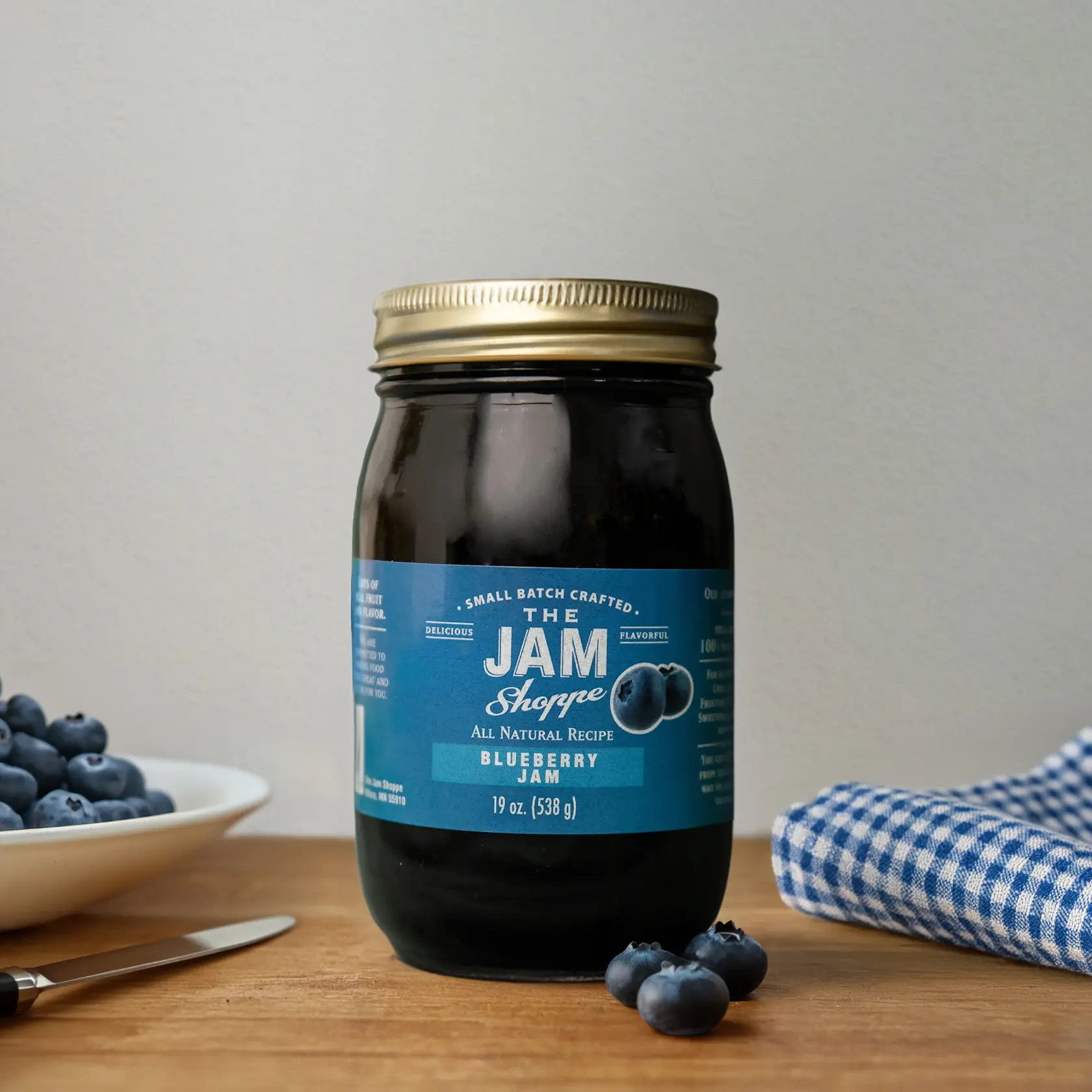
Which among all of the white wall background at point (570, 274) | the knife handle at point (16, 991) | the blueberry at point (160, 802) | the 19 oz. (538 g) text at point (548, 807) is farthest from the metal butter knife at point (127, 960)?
the white wall background at point (570, 274)

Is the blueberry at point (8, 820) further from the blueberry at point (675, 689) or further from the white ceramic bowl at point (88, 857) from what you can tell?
the blueberry at point (675, 689)

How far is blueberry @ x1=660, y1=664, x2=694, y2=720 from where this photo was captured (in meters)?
0.69

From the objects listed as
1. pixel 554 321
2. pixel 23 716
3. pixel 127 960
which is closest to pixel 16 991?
pixel 127 960

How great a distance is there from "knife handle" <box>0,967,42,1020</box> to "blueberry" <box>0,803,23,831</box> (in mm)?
136

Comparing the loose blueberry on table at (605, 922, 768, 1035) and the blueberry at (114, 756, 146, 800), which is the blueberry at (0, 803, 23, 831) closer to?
the blueberry at (114, 756, 146, 800)

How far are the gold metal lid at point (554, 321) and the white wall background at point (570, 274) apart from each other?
0.40 meters

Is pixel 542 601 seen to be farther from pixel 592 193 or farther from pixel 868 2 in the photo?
pixel 868 2

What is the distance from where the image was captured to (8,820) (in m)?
0.77

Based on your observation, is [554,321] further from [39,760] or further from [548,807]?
[39,760]

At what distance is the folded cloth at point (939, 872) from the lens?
0.74 metres

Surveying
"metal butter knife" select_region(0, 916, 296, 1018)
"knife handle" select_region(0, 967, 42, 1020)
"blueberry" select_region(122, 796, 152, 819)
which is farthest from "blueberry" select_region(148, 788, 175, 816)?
"knife handle" select_region(0, 967, 42, 1020)

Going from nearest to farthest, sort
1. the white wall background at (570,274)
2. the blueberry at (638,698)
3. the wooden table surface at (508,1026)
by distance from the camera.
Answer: the wooden table surface at (508,1026), the blueberry at (638,698), the white wall background at (570,274)

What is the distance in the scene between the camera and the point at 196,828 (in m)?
0.82

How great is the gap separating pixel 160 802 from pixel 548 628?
372 mm
